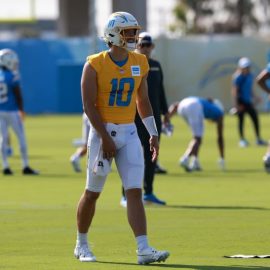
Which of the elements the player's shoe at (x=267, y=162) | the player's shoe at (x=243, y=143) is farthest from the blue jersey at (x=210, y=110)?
the player's shoe at (x=243, y=143)

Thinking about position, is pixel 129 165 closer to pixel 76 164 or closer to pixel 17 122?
pixel 17 122

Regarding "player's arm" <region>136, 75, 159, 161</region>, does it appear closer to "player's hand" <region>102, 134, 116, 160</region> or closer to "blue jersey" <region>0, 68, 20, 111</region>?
"player's hand" <region>102, 134, 116, 160</region>

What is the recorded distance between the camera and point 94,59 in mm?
11258

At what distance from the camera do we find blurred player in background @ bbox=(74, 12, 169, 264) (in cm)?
1123

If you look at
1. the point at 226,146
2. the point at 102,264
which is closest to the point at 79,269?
the point at 102,264

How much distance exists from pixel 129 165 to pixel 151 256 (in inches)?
35.5

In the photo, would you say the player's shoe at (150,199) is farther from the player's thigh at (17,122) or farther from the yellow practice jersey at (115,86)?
the player's thigh at (17,122)

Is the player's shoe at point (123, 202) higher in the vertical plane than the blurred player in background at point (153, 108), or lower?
lower

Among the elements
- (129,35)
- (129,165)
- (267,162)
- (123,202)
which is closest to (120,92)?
(129,35)

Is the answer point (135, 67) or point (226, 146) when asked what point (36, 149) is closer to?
point (226, 146)

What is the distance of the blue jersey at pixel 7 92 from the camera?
874 inches

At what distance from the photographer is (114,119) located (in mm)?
11375

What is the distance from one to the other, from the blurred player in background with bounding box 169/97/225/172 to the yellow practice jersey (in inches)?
436

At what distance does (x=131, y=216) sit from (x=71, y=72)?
37.6 m
